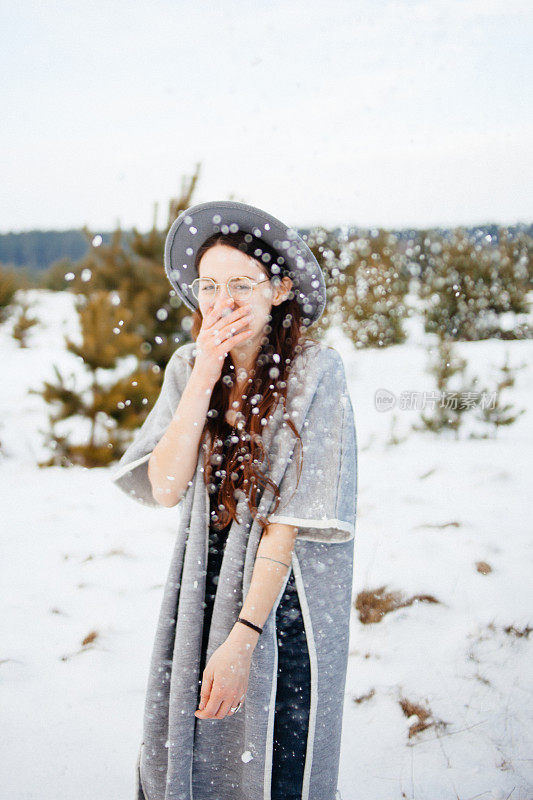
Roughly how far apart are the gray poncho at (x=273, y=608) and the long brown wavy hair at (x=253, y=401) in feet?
0.10

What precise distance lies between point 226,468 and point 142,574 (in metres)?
2.15

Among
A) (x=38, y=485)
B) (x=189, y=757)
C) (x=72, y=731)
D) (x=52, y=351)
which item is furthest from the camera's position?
(x=52, y=351)

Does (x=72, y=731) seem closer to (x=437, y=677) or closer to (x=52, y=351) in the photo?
(x=437, y=677)

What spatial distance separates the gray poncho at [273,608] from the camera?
48.8 inches

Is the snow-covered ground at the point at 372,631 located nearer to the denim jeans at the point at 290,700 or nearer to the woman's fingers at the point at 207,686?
the denim jeans at the point at 290,700

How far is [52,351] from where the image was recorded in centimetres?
1071

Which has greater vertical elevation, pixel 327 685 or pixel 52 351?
pixel 52 351

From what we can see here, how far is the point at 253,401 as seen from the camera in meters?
1.35

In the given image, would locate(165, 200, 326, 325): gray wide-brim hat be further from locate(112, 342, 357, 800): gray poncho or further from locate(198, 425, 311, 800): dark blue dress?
locate(198, 425, 311, 800): dark blue dress

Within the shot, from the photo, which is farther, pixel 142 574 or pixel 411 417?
pixel 411 417

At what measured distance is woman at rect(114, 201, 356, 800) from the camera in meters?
1.23

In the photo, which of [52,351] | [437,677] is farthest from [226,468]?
[52,351]

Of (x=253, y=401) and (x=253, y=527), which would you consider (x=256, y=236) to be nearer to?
(x=253, y=401)

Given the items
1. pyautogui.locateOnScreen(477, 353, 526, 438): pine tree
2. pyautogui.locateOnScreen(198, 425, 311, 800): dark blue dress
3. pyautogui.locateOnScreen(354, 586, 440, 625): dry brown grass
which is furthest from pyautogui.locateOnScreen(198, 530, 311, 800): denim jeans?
pyautogui.locateOnScreen(477, 353, 526, 438): pine tree
